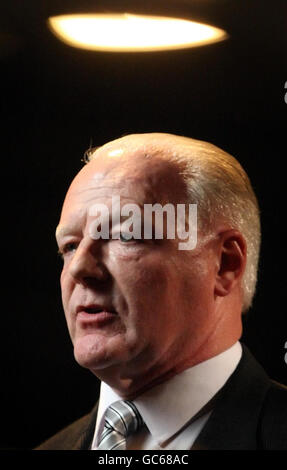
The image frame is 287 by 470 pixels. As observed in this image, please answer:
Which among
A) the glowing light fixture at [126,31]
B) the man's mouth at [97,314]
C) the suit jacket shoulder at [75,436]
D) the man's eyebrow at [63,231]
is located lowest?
the suit jacket shoulder at [75,436]

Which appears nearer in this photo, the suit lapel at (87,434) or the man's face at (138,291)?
the man's face at (138,291)

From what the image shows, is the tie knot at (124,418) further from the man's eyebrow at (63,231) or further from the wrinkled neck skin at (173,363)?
the man's eyebrow at (63,231)

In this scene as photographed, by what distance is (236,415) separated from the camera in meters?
1.35

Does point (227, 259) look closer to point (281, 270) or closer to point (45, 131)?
point (281, 270)

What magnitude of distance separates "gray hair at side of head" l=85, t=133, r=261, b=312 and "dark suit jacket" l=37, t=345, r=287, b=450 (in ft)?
0.42

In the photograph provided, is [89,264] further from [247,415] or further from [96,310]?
[247,415]

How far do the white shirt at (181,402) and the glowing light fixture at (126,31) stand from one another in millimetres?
628

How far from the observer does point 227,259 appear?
4.56 feet

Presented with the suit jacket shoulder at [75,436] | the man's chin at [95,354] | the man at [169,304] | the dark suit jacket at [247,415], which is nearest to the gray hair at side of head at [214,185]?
the man at [169,304]

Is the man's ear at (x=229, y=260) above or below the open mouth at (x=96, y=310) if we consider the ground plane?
above

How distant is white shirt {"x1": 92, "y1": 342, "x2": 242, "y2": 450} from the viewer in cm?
137

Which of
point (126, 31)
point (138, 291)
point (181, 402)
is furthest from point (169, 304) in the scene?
point (126, 31)

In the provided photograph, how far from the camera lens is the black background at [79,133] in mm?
1467
